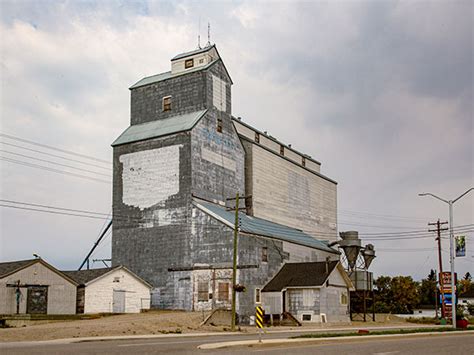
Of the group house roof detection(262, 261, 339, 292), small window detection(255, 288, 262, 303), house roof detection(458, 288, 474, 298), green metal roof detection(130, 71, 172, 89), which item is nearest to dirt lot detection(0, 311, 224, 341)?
small window detection(255, 288, 262, 303)

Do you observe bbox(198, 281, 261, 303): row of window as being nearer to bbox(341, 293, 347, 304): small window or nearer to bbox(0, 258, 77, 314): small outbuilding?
bbox(341, 293, 347, 304): small window

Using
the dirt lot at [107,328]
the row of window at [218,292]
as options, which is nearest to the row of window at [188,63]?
the row of window at [218,292]

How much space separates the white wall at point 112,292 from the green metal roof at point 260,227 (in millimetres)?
8850

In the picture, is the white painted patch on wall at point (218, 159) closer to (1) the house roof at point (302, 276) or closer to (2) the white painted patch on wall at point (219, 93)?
(2) the white painted patch on wall at point (219, 93)

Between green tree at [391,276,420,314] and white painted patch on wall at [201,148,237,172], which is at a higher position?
white painted patch on wall at [201,148,237,172]

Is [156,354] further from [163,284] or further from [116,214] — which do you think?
[116,214]

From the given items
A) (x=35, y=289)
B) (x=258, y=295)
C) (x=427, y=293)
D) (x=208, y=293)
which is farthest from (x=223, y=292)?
(x=427, y=293)

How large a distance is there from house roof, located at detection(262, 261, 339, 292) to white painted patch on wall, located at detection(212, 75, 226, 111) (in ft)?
58.0

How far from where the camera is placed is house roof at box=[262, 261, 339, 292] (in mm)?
52534

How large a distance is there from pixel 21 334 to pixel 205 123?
32.2 meters

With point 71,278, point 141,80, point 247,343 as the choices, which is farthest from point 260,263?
point 247,343

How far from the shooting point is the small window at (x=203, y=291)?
52.7m

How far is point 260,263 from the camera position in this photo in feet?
179

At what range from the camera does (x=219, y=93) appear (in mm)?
61344
